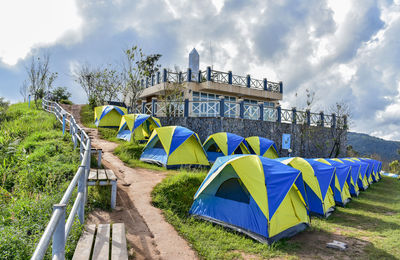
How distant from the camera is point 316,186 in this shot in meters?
7.46

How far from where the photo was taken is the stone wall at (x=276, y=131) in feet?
47.8

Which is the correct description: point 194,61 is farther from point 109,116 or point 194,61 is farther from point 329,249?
point 329,249

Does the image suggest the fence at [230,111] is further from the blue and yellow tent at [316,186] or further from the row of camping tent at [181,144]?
the blue and yellow tent at [316,186]

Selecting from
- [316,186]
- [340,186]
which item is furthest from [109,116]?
[340,186]

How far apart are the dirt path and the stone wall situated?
7.27m

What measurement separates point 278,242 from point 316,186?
302 cm

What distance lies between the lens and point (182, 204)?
6.62m

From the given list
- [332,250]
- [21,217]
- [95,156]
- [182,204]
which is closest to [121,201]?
[182,204]

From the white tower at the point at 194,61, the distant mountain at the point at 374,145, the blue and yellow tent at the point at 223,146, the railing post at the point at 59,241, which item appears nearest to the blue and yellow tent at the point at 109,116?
the blue and yellow tent at the point at 223,146

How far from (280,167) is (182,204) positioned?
8.64ft

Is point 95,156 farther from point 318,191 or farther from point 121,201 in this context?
point 318,191

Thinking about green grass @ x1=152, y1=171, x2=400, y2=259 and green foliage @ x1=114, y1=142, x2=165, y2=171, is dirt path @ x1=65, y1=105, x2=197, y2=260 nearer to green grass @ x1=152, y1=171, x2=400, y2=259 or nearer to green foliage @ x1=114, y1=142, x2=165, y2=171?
green grass @ x1=152, y1=171, x2=400, y2=259

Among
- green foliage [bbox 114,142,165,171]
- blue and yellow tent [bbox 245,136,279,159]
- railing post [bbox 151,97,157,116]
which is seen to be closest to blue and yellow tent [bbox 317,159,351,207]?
blue and yellow tent [bbox 245,136,279,159]

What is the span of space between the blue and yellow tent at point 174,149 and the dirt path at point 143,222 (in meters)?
2.16
